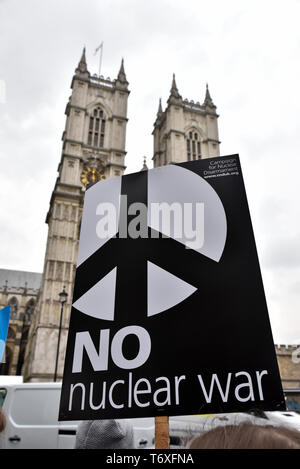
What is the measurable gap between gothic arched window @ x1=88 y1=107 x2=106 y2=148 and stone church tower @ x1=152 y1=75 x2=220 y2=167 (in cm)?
687

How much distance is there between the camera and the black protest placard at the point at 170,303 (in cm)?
143

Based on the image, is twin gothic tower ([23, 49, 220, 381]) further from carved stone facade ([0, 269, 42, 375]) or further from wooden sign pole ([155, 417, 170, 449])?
wooden sign pole ([155, 417, 170, 449])

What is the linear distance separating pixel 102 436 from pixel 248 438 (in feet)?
6.44

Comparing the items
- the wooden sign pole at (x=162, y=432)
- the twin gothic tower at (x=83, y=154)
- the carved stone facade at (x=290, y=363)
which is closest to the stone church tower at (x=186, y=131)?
the twin gothic tower at (x=83, y=154)

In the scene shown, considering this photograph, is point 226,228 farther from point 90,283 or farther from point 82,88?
point 82,88

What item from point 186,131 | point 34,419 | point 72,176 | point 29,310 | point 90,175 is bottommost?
point 34,419

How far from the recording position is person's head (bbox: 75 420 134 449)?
2488 millimetres

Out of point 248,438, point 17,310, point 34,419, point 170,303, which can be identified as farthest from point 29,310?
point 248,438

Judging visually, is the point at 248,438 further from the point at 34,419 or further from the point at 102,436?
the point at 34,419

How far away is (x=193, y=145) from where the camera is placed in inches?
1318

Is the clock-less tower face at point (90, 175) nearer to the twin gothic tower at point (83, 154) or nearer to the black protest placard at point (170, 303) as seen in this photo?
the twin gothic tower at point (83, 154)

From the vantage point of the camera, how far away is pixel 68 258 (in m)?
23.4

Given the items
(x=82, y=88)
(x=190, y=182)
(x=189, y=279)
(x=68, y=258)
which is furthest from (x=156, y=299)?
(x=82, y=88)

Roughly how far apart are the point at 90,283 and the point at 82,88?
109 feet
